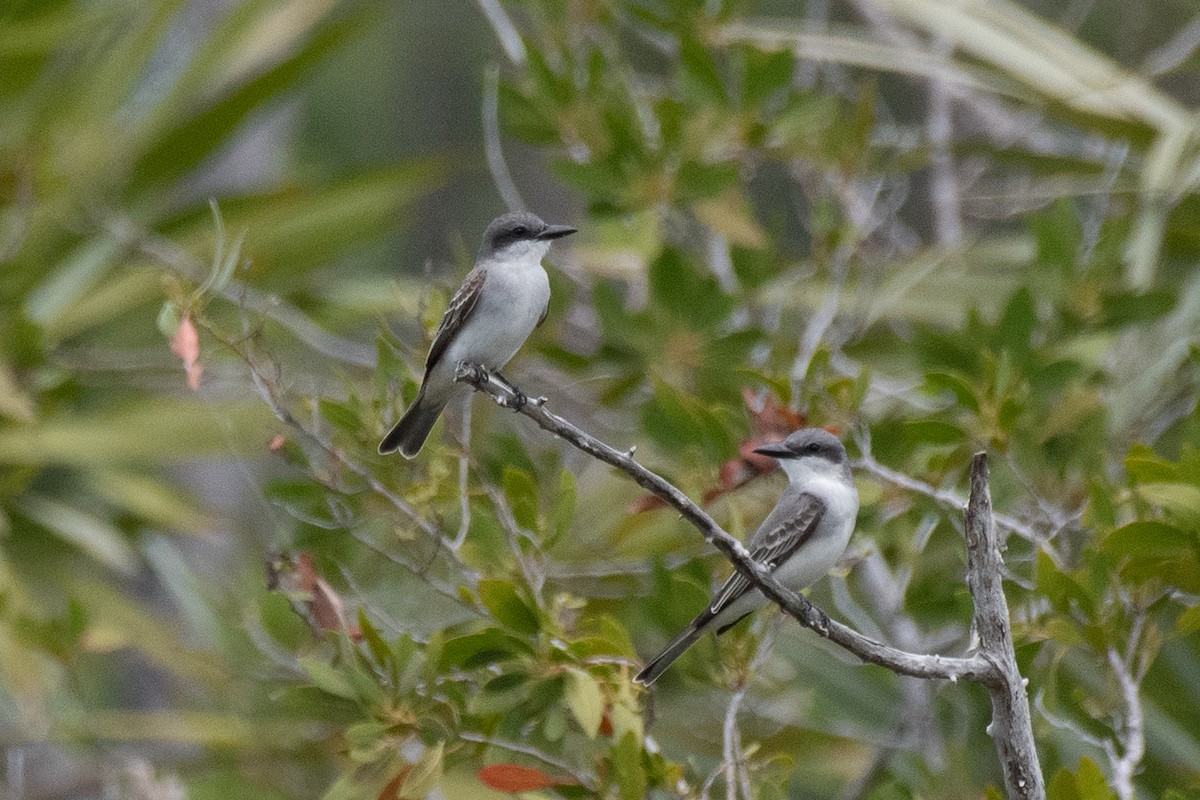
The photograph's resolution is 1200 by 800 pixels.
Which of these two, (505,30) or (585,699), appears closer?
(585,699)

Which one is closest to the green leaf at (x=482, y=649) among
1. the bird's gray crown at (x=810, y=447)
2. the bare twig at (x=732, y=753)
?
the bare twig at (x=732, y=753)

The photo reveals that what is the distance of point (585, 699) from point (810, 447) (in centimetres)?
104

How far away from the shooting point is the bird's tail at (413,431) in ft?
13.4

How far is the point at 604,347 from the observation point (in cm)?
516

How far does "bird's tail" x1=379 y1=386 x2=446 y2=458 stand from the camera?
4082mm

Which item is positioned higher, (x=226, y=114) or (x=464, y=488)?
(x=226, y=114)

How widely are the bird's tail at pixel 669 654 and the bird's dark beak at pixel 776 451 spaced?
0.53 m

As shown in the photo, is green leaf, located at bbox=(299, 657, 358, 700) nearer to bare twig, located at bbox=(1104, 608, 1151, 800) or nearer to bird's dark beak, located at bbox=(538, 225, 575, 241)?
bird's dark beak, located at bbox=(538, 225, 575, 241)

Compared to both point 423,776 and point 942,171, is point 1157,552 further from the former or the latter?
point 942,171

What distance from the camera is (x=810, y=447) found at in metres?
4.05

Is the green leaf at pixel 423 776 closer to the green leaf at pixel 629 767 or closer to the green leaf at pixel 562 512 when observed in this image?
the green leaf at pixel 629 767

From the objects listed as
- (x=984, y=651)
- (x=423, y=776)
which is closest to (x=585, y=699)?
(x=423, y=776)

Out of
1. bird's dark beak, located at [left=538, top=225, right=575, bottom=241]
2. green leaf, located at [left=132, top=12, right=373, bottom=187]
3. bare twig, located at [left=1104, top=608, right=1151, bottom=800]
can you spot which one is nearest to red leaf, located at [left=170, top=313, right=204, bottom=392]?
bird's dark beak, located at [left=538, top=225, right=575, bottom=241]

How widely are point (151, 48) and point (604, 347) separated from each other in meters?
2.74
